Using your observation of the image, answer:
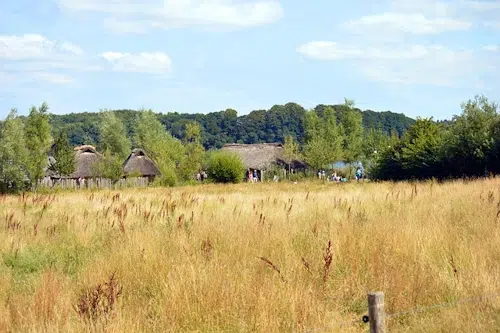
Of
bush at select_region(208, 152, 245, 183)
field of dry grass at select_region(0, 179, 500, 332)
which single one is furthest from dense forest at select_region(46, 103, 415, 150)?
field of dry grass at select_region(0, 179, 500, 332)

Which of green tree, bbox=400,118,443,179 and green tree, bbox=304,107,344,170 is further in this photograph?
green tree, bbox=304,107,344,170

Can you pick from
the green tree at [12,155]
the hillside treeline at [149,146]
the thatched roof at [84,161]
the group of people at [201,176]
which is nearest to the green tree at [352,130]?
the hillside treeline at [149,146]

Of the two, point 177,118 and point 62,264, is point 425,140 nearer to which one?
point 62,264

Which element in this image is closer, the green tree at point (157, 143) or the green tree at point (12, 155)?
the green tree at point (12, 155)

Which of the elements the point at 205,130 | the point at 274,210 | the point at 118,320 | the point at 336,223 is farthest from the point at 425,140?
the point at 205,130

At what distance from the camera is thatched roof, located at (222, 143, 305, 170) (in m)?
80.5

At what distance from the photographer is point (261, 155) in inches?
3231

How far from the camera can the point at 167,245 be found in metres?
8.73

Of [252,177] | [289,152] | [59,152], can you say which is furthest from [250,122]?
[59,152]

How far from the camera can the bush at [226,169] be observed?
5106 centimetres

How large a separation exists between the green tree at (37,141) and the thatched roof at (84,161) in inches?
832

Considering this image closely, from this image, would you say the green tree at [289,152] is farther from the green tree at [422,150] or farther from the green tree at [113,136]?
the green tree at [422,150]

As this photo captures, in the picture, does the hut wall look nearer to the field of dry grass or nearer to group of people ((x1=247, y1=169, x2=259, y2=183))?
group of people ((x1=247, y1=169, x2=259, y2=183))

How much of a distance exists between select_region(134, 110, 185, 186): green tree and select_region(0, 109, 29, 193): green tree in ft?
42.2
